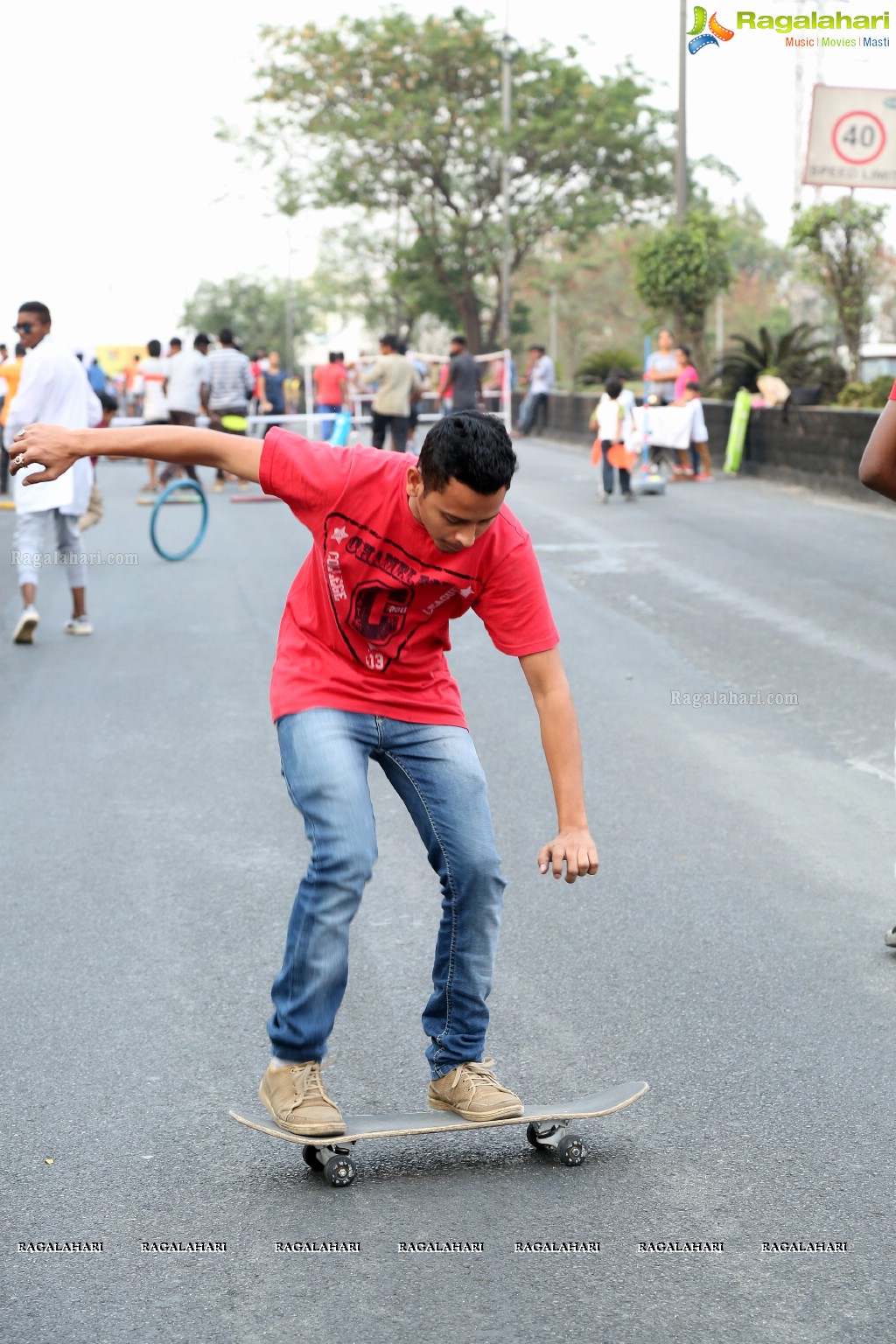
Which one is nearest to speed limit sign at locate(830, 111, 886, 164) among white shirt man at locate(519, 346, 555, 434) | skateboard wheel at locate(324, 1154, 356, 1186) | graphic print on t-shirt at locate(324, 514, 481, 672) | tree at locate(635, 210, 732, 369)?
tree at locate(635, 210, 732, 369)

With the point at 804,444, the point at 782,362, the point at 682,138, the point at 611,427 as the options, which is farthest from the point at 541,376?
the point at 611,427

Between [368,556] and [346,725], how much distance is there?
1.22ft

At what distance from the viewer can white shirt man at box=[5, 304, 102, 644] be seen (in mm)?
10516

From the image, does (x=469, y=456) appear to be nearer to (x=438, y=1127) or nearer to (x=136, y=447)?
(x=136, y=447)

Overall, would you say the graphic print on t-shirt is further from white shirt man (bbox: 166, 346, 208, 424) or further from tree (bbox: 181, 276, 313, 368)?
tree (bbox: 181, 276, 313, 368)

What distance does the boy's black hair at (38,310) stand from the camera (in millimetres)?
10445

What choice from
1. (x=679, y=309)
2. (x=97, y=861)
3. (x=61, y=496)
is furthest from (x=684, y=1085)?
(x=679, y=309)

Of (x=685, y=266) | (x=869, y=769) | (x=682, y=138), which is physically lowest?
(x=869, y=769)

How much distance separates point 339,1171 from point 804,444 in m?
17.8

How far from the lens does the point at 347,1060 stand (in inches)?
169

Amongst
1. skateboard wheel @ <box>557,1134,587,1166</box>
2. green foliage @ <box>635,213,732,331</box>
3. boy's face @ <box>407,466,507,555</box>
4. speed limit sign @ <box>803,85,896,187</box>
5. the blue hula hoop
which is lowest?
the blue hula hoop

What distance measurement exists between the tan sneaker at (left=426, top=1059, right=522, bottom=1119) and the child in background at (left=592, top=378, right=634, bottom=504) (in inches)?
610

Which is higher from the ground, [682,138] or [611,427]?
[682,138]

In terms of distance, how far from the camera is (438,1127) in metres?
3.67
